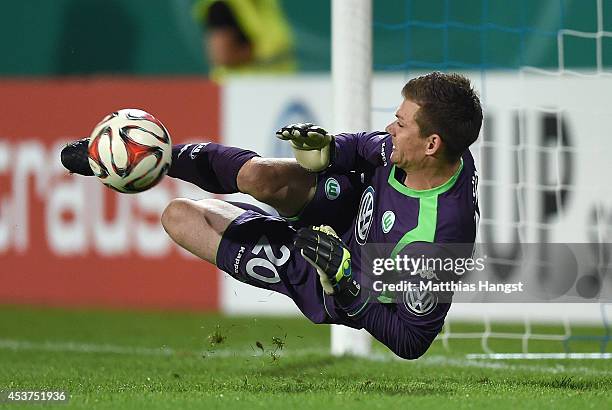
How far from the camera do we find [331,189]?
19.6 feet

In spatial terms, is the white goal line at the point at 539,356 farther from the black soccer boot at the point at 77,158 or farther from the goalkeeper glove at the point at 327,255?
the black soccer boot at the point at 77,158

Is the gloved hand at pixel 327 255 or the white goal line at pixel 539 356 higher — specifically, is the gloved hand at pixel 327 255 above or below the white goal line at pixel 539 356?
above

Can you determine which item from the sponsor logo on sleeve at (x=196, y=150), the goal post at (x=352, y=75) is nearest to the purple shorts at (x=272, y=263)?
the sponsor logo on sleeve at (x=196, y=150)

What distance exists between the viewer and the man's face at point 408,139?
5.67 m

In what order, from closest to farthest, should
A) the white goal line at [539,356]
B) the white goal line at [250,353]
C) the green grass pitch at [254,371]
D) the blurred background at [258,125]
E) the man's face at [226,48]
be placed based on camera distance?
the green grass pitch at [254,371] → the white goal line at [250,353] → the white goal line at [539,356] → the blurred background at [258,125] → the man's face at [226,48]

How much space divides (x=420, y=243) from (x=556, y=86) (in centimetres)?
446

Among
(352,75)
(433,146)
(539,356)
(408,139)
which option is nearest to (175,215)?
(408,139)

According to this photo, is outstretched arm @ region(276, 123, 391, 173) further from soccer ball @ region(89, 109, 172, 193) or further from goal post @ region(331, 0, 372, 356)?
goal post @ region(331, 0, 372, 356)

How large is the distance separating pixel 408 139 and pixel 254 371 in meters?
1.73

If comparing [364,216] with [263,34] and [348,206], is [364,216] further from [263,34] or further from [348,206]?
[263,34]

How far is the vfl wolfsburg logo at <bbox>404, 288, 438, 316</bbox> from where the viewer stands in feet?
18.1

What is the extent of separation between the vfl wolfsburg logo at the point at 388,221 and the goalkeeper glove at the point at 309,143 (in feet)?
1.23

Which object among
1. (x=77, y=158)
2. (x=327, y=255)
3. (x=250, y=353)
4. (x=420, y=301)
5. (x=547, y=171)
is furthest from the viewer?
(x=547, y=171)

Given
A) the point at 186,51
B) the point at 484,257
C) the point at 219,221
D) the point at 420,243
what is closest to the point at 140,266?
the point at 186,51
